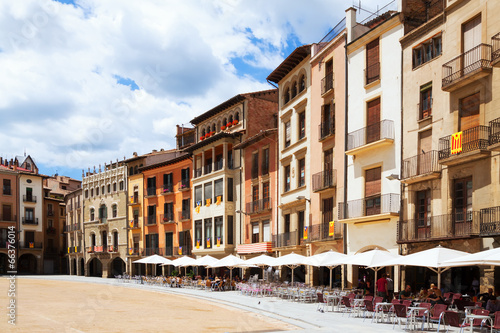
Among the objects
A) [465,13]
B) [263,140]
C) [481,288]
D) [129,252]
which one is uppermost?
[465,13]

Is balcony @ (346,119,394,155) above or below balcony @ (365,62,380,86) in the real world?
below

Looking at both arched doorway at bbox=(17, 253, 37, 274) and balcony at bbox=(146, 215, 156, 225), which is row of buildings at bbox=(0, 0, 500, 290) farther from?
arched doorway at bbox=(17, 253, 37, 274)

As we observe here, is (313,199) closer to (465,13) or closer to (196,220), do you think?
(465,13)

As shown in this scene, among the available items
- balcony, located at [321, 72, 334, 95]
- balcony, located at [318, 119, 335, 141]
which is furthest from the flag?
balcony, located at [321, 72, 334, 95]

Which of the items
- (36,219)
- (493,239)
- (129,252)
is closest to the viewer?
(493,239)

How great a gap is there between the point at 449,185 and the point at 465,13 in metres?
7.49

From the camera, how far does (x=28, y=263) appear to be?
270 ft

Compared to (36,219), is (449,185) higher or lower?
higher

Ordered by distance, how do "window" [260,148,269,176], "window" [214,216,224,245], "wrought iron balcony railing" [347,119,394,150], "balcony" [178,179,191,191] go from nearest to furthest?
"wrought iron balcony railing" [347,119,394,150] → "window" [260,148,269,176] → "window" [214,216,224,245] → "balcony" [178,179,191,191]

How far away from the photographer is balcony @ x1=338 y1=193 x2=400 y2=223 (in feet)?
90.6

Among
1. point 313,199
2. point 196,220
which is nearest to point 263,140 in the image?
point 313,199

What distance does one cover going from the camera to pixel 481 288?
21734mm

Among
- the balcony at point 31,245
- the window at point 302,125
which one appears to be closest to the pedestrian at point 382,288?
the window at point 302,125

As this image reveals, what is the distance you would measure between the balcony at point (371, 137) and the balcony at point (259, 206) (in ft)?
41.4
